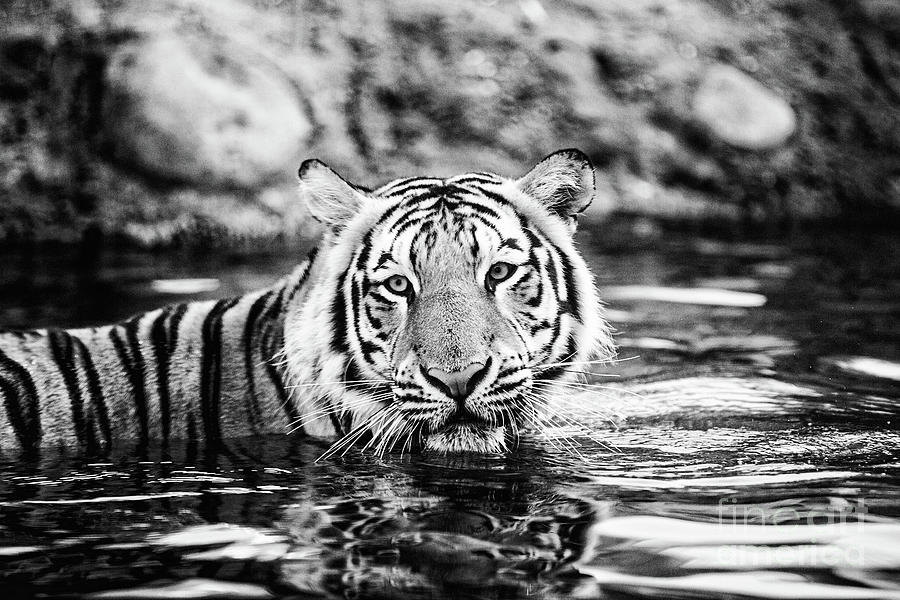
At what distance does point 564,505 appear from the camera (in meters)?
3.11

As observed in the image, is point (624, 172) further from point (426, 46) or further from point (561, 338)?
point (561, 338)

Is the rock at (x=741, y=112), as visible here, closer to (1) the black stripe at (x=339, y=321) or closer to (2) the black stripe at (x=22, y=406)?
(1) the black stripe at (x=339, y=321)

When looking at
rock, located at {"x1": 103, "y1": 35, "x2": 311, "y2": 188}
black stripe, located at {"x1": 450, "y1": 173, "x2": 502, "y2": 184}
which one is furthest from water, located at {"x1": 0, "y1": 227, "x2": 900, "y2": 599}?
rock, located at {"x1": 103, "y1": 35, "x2": 311, "y2": 188}

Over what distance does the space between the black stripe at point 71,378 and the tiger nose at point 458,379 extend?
46.1 inches

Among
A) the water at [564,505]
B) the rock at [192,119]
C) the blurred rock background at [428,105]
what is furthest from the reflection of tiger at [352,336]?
the rock at [192,119]

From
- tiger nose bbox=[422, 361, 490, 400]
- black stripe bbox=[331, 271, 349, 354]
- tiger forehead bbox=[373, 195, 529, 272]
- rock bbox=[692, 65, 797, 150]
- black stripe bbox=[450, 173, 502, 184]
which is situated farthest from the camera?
rock bbox=[692, 65, 797, 150]

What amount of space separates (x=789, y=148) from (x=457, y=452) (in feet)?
21.6

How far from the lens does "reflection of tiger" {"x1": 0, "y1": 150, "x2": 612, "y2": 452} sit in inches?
137

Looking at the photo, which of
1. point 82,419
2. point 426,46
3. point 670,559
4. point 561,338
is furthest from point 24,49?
point 670,559

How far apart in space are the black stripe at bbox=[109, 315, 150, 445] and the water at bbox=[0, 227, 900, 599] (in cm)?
10

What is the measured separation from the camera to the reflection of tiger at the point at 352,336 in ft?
11.4

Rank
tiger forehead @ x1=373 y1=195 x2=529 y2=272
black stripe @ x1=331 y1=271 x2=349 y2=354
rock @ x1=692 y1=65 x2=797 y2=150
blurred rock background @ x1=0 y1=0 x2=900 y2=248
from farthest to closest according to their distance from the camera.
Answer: rock @ x1=692 y1=65 x2=797 y2=150, blurred rock background @ x1=0 y1=0 x2=900 y2=248, black stripe @ x1=331 y1=271 x2=349 y2=354, tiger forehead @ x1=373 y1=195 x2=529 y2=272

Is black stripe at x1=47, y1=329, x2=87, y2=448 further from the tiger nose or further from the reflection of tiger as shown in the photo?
the tiger nose

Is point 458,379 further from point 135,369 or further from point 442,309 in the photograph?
point 135,369
